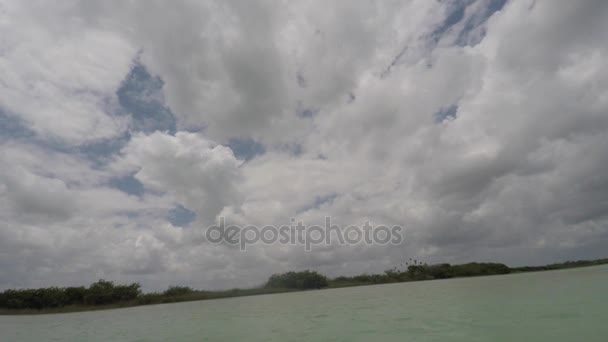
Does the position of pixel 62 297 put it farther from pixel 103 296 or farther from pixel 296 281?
pixel 296 281

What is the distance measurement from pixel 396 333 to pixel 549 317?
560cm

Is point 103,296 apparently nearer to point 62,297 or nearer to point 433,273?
point 62,297

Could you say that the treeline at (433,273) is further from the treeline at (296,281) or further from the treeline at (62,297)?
the treeline at (62,297)

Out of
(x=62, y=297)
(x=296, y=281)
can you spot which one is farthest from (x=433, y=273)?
(x=62, y=297)

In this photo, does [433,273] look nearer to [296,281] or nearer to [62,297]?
[296,281]

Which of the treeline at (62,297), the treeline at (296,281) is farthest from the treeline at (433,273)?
the treeline at (62,297)

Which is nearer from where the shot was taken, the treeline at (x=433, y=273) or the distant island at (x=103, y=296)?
the distant island at (x=103, y=296)

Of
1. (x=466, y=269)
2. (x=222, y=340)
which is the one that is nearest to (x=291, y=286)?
(x=466, y=269)

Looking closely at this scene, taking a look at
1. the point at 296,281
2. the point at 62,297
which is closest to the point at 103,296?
the point at 62,297

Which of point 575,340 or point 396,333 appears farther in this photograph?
point 396,333

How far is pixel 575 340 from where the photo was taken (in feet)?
26.8

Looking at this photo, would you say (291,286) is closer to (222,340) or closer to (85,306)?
(85,306)

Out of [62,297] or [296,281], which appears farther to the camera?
[296,281]

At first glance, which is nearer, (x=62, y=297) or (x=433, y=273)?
(x=62, y=297)
